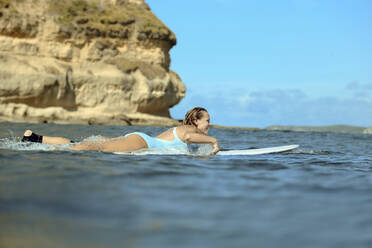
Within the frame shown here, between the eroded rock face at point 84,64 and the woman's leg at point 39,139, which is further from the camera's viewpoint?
the eroded rock face at point 84,64

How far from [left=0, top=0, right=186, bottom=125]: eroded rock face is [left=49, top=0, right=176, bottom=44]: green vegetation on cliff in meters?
0.09

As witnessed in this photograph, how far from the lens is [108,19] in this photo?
4034cm

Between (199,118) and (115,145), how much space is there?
4.80 feet

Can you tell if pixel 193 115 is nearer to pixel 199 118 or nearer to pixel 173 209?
pixel 199 118

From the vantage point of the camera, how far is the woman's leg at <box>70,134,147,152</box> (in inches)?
263

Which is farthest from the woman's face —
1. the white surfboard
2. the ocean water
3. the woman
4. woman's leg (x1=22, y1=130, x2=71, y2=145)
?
the ocean water

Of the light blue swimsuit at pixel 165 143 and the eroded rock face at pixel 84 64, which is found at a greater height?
the eroded rock face at pixel 84 64

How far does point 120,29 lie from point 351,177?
124ft

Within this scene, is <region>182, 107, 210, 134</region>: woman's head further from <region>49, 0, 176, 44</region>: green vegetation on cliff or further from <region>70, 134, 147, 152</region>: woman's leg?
<region>49, 0, 176, 44</region>: green vegetation on cliff

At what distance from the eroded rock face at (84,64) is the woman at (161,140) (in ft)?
92.9

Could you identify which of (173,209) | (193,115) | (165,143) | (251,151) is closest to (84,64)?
(251,151)

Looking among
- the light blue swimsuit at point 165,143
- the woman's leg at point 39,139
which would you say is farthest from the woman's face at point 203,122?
the woman's leg at point 39,139

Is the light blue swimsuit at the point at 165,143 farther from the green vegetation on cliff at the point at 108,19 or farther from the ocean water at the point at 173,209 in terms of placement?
the green vegetation on cliff at the point at 108,19

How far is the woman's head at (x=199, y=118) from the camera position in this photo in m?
7.04
